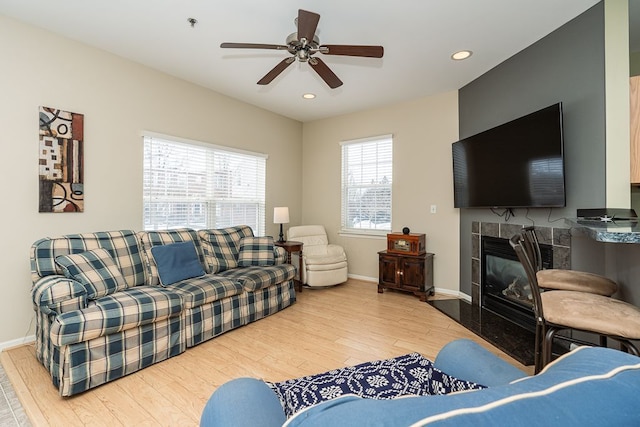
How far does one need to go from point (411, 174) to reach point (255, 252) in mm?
2579

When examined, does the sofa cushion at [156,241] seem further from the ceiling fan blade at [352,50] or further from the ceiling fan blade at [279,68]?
the ceiling fan blade at [352,50]

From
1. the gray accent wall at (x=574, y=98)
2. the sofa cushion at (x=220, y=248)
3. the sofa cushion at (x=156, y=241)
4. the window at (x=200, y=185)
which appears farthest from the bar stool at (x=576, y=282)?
the window at (x=200, y=185)

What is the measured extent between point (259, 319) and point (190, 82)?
10.1ft

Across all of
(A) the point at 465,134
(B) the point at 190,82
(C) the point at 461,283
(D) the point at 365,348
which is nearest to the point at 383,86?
(A) the point at 465,134

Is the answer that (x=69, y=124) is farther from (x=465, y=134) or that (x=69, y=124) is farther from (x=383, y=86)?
(x=465, y=134)

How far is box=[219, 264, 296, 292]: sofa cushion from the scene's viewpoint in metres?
3.10

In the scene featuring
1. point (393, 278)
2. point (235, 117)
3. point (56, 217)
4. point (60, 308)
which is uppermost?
point (235, 117)

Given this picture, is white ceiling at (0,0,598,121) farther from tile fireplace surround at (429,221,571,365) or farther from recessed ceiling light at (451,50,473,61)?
tile fireplace surround at (429,221,571,365)

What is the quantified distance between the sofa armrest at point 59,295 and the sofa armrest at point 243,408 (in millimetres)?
1882

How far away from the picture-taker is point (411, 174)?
448 cm

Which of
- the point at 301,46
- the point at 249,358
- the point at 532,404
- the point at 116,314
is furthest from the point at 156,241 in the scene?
the point at 532,404

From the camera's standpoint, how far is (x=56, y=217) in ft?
9.12

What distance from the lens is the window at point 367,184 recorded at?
476 cm

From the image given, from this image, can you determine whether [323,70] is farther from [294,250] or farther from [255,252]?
[294,250]
